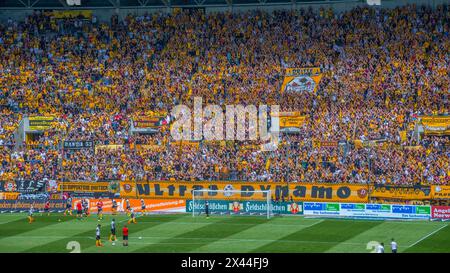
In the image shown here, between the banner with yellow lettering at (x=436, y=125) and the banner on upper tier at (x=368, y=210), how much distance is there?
9901 millimetres

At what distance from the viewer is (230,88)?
188ft

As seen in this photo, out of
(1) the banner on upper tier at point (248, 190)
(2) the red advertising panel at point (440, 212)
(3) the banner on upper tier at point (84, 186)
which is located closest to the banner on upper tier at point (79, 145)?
(3) the banner on upper tier at point (84, 186)

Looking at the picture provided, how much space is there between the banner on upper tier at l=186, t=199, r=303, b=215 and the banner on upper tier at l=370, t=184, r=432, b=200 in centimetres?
534

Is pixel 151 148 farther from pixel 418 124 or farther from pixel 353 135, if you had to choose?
pixel 418 124

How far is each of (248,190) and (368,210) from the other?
977 centimetres

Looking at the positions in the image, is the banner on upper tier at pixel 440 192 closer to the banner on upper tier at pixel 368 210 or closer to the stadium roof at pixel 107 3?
the banner on upper tier at pixel 368 210

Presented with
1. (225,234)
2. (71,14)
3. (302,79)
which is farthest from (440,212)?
(71,14)

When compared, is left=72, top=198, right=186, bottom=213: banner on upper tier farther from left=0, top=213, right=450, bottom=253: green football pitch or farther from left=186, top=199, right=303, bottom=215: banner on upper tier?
left=0, top=213, right=450, bottom=253: green football pitch

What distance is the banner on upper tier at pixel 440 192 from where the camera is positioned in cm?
4494

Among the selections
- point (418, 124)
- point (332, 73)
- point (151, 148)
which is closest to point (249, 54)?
point (332, 73)

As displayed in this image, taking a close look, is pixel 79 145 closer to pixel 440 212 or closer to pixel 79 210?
pixel 79 210

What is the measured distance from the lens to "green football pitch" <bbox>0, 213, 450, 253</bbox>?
33397mm

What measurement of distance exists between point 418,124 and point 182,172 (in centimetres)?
1743

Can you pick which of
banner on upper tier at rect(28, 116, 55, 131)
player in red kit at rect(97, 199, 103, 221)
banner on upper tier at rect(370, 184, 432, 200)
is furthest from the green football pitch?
banner on upper tier at rect(28, 116, 55, 131)
